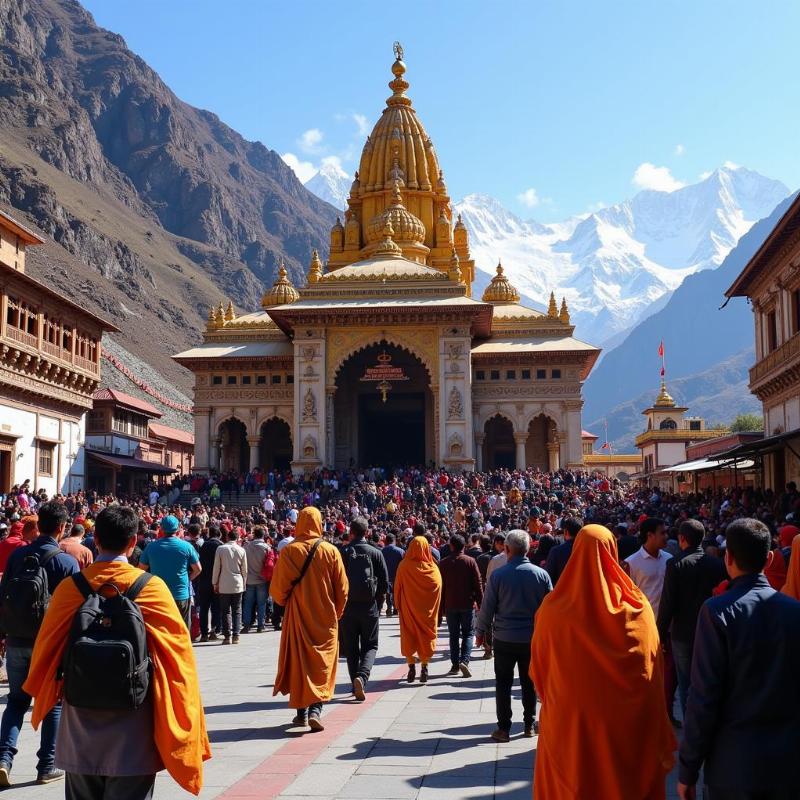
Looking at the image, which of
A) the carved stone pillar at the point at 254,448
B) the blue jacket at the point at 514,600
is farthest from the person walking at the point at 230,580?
the carved stone pillar at the point at 254,448

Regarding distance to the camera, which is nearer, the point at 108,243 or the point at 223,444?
the point at 223,444

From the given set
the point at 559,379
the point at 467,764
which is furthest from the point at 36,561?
the point at 559,379

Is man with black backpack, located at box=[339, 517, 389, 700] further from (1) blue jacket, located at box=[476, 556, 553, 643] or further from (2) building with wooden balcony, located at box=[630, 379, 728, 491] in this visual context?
(2) building with wooden balcony, located at box=[630, 379, 728, 491]

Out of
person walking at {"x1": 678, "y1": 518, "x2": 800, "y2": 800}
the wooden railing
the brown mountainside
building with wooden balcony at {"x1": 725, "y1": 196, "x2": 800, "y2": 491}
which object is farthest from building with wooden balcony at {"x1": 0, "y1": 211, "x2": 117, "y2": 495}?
the brown mountainside

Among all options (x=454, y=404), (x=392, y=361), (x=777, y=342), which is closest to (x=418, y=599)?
(x=777, y=342)

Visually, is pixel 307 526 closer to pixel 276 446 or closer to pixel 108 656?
pixel 108 656

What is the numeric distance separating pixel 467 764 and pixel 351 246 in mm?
46773

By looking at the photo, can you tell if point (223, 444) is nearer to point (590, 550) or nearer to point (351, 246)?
point (351, 246)

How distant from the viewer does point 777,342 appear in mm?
28188

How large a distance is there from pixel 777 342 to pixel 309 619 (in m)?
23.5

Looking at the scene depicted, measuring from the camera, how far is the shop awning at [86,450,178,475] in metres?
39.3

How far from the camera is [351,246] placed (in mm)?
52125

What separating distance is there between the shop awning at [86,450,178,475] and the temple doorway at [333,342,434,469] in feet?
29.1

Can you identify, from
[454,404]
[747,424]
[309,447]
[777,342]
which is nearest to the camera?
[777,342]
